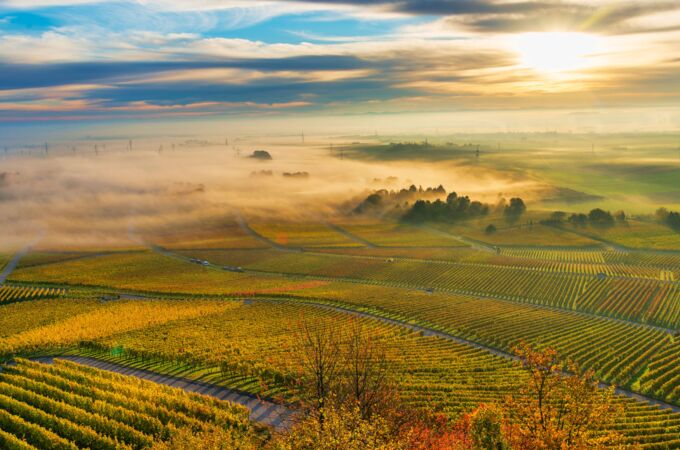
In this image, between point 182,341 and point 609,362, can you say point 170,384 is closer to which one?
point 182,341

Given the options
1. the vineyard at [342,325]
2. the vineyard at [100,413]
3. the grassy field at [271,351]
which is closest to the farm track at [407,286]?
the grassy field at [271,351]

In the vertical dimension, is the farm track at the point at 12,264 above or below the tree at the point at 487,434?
below

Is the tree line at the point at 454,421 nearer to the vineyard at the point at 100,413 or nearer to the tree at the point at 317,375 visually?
the tree at the point at 317,375

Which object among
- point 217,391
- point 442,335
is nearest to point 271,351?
point 217,391

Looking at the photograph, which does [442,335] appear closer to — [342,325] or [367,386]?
[342,325]

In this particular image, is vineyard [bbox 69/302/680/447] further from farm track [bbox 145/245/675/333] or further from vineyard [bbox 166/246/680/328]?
vineyard [bbox 166/246/680/328]

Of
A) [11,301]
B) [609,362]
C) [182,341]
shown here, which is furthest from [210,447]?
[11,301]

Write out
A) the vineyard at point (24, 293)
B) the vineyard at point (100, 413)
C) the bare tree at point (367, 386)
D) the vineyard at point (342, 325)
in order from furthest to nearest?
the vineyard at point (24, 293) → the vineyard at point (342, 325) → the bare tree at point (367, 386) → the vineyard at point (100, 413)
